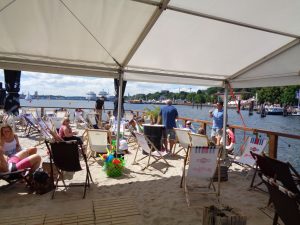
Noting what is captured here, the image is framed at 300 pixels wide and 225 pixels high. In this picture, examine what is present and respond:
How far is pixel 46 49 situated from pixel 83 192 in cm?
241

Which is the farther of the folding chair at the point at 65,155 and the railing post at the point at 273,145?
the railing post at the point at 273,145

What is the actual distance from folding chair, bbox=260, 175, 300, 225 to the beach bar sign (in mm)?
1445

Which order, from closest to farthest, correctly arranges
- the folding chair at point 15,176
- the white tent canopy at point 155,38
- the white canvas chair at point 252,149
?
1. the white tent canopy at point 155,38
2. the folding chair at point 15,176
3. the white canvas chair at point 252,149

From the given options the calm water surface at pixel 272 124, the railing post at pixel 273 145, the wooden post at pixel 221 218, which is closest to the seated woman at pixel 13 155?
the wooden post at pixel 221 218

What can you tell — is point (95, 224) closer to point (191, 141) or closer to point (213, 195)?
point (213, 195)

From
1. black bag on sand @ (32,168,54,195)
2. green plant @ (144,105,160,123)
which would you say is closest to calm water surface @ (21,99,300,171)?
green plant @ (144,105,160,123)

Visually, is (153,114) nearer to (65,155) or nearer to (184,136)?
(184,136)

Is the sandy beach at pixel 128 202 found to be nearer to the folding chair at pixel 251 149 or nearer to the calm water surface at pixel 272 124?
the folding chair at pixel 251 149

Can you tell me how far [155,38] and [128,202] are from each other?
253 cm

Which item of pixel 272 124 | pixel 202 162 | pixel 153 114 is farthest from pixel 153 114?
pixel 272 124

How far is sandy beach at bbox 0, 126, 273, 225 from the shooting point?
284 centimetres

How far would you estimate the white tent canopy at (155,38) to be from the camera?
3.21 m

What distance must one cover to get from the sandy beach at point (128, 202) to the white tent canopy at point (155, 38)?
2078mm

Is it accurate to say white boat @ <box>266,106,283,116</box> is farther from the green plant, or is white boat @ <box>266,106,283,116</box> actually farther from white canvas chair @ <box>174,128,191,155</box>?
white canvas chair @ <box>174,128,191,155</box>
